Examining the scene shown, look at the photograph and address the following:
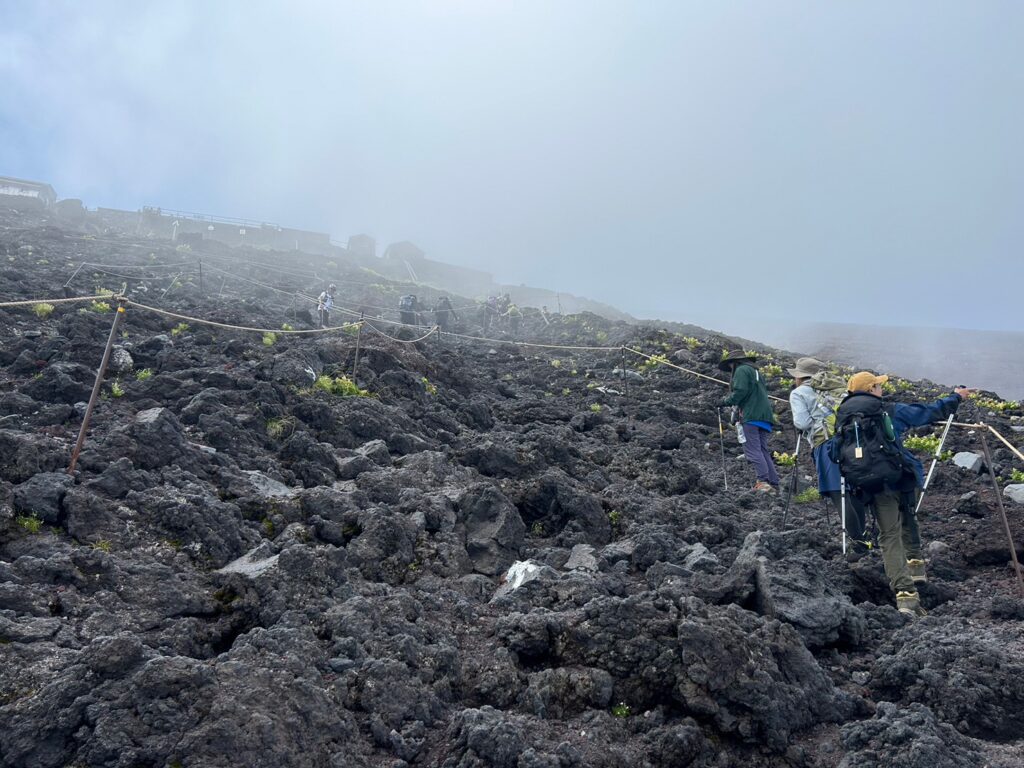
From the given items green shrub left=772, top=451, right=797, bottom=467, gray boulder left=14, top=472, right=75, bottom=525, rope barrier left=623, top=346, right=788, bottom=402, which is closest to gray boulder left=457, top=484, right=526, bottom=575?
gray boulder left=14, top=472, right=75, bottom=525

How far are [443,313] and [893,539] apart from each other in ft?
77.0

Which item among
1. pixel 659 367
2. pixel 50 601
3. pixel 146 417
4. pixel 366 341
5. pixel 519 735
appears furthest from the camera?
pixel 659 367

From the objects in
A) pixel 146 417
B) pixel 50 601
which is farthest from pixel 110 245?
pixel 50 601

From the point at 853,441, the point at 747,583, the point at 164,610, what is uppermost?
the point at 853,441

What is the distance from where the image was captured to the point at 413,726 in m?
3.71

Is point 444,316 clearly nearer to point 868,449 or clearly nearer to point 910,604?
point 868,449

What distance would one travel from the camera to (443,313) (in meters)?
28.2

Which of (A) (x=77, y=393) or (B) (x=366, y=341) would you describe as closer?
(A) (x=77, y=393)

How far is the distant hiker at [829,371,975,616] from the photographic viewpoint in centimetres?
594

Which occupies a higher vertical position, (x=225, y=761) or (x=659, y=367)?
(x=659, y=367)

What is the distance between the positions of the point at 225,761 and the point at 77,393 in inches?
258

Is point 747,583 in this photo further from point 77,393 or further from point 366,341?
point 366,341

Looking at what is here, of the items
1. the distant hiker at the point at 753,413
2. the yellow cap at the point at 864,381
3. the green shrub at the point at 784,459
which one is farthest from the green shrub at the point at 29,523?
the green shrub at the point at 784,459

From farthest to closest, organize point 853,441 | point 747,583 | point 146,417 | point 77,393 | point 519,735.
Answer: point 77,393, point 146,417, point 853,441, point 747,583, point 519,735
